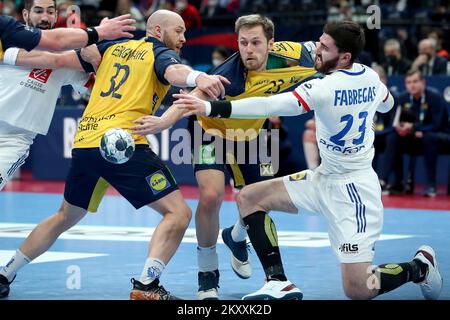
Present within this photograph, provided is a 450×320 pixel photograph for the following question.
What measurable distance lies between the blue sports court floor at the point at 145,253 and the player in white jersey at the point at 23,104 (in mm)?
1134

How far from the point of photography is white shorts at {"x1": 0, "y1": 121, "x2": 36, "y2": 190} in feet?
24.7

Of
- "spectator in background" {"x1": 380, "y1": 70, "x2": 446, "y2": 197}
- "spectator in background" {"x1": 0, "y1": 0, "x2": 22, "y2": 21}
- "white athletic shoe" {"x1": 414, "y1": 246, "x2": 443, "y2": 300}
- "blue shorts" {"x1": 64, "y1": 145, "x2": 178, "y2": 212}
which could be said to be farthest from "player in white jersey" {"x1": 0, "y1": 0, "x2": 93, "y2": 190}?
"spectator in background" {"x1": 0, "y1": 0, "x2": 22, "y2": 21}

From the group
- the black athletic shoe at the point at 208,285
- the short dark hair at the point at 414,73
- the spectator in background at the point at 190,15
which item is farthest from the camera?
the spectator in background at the point at 190,15

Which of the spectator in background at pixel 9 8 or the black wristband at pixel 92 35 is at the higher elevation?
the black wristband at pixel 92 35

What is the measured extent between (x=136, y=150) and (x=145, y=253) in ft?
9.29

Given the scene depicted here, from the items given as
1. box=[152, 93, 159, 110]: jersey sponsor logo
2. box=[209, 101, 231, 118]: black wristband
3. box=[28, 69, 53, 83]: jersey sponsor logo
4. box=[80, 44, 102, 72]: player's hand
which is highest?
box=[80, 44, 102, 72]: player's hand

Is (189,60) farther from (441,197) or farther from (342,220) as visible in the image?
(342,220)

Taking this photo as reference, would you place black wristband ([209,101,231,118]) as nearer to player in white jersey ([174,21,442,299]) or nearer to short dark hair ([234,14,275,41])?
player in white jersey ([174,21,442,299])

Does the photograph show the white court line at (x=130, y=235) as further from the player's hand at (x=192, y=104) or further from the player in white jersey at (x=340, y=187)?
the player's hand at (x=192, y=104)

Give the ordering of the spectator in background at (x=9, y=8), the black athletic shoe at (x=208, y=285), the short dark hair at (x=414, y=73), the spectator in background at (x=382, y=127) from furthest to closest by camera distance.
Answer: the spectator in background at (x=9, y=8)
the spectator in background at (x=382, y=127)
the short dark hair at (x=414, y=73)
the black athletic shoe at (x=208, y=285)

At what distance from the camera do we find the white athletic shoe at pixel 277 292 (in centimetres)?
676

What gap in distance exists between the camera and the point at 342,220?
684 centimetres

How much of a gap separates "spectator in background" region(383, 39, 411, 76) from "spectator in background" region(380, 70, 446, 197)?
1.19 m

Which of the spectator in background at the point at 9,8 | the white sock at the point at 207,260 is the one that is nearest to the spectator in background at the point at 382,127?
the white sock at the point at 207,260
